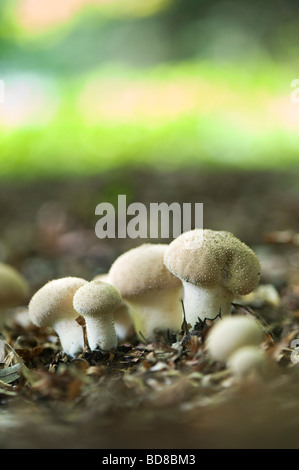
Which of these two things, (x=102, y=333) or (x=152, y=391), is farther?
(x=102, y=333)

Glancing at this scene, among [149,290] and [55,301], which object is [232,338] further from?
[55,301]

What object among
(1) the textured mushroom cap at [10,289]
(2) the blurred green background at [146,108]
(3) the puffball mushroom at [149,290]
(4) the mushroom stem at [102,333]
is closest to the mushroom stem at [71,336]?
(4) the mushroom stem at [102,333]

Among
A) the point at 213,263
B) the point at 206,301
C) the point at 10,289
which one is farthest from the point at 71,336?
the point at 213,263

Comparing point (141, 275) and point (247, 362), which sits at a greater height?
point (141, 275)

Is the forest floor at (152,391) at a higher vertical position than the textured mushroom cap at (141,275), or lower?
lower

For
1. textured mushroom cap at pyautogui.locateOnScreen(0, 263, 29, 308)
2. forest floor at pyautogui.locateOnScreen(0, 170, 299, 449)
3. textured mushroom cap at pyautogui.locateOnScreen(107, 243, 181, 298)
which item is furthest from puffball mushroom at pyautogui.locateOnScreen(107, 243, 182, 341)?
textured mushroom cap at pyautogui.locateOnScreen(0, 263, 29, 308)

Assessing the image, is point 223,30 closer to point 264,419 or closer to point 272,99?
point 272,99

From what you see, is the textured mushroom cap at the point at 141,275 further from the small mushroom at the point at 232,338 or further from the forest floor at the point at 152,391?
the small mushroom at the point at 232,338
